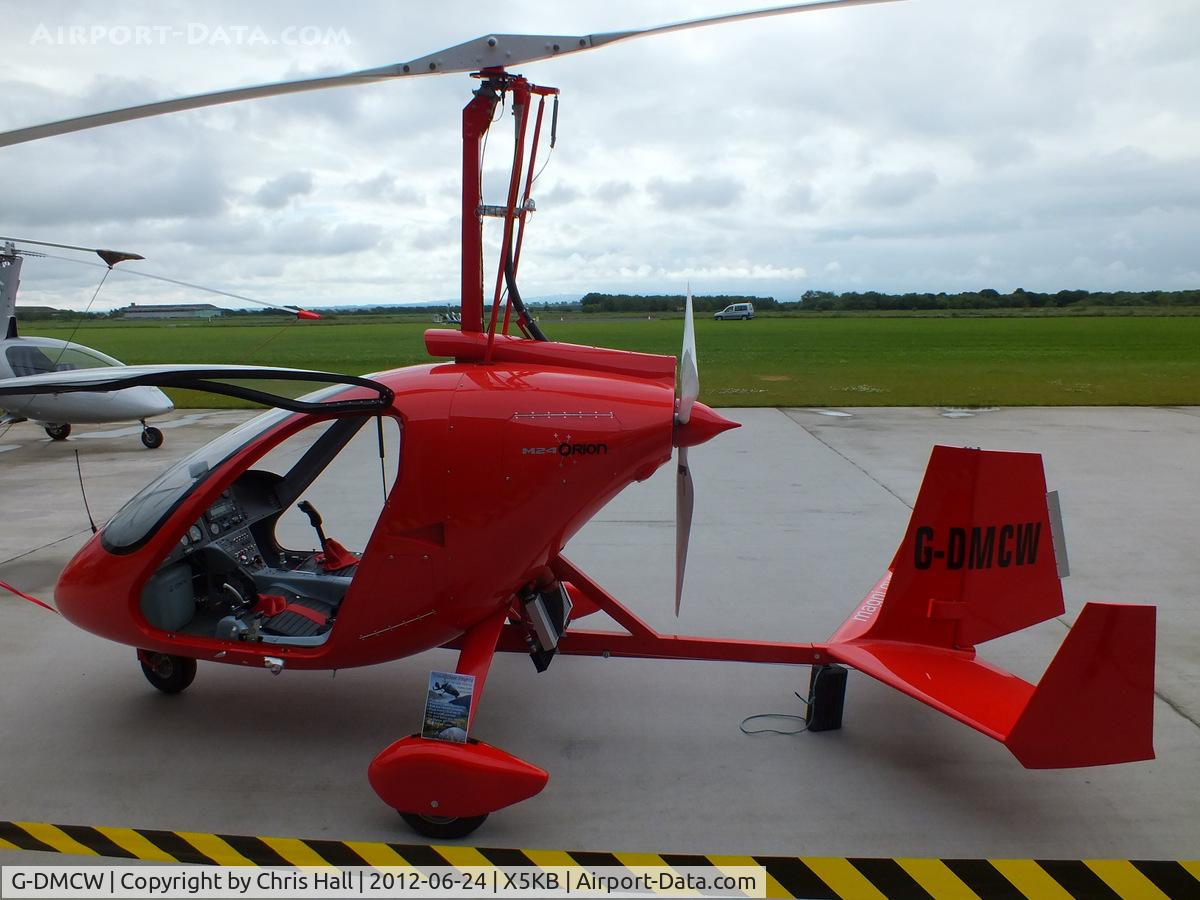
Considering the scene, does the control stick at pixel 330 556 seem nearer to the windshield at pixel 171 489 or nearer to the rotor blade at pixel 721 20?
the windshield at pixel 171 489

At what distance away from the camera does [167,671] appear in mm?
5125

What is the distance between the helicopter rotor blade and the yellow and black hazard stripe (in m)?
2.98

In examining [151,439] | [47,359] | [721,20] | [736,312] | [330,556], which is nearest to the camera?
[721,20]

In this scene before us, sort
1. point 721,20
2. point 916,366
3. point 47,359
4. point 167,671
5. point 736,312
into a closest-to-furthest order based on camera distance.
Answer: point 721,20, point 167,671, point 47,359, point 916,366, point 736,312

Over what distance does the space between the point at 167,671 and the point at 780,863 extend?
3.55 meters

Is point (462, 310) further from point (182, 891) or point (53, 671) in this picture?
point (53, 671)

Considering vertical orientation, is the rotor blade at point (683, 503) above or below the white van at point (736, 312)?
below

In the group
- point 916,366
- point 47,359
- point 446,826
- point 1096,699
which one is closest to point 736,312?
point 916,366

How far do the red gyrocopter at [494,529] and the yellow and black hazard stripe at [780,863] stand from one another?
25cm

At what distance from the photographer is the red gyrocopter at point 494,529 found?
13.0 feet

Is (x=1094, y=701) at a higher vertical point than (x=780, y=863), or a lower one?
higher

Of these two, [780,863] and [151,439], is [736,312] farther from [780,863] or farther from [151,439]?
[780,863]

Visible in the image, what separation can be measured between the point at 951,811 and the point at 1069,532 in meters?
5.13

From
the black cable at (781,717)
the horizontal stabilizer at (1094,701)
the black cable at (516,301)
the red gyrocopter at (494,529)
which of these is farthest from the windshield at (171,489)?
the horizontal stabilizer at (1094,701)
